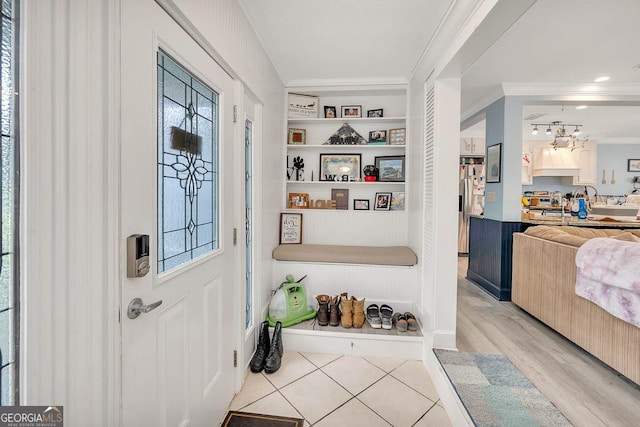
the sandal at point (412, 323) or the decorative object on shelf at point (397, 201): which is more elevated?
the decorative object on shelf at point (397, 201)

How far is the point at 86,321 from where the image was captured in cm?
78

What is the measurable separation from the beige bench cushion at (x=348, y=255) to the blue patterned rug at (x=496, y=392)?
787 millimetres

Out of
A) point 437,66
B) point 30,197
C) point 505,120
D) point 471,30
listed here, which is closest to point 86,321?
point 30,197

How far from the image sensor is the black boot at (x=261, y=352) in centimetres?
202

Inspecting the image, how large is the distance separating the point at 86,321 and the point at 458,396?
6.09ft

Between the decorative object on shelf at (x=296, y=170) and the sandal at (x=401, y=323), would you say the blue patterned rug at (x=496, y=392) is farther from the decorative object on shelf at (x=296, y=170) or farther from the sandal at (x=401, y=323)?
the decorative object on shelf at (x=296, y=170)

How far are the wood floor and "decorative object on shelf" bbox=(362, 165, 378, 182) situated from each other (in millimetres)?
1689

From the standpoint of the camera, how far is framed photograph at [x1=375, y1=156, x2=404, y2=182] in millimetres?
3008

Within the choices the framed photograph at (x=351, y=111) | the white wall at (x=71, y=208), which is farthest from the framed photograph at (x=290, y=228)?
the white wall at (x=71, y=208)

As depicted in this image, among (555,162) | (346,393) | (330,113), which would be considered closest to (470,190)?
(555,162)

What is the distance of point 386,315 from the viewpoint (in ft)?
7.89

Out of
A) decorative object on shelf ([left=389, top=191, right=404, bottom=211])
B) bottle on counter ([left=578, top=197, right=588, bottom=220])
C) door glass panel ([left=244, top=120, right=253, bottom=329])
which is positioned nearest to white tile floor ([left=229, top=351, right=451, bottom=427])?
door glass panel ([left=244, top=120, right=253, bottom=329])

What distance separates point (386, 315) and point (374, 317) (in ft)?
0.36

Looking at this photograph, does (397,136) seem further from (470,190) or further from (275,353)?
(470,190)
